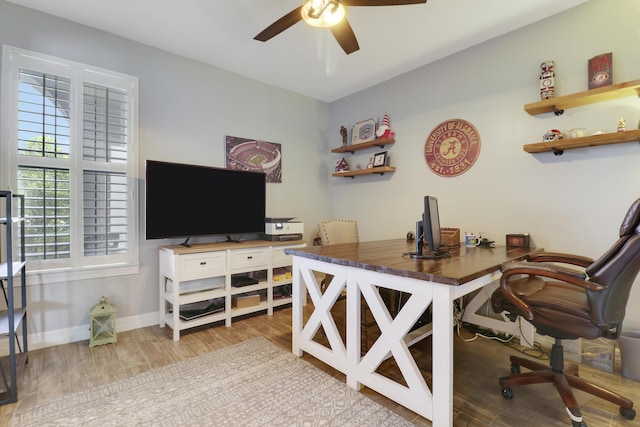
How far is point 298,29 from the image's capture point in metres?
2.52

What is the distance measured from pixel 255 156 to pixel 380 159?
1.51 meters

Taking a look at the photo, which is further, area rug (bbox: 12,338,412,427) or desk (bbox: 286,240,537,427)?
area rug (bbox: 12,338,412,427)

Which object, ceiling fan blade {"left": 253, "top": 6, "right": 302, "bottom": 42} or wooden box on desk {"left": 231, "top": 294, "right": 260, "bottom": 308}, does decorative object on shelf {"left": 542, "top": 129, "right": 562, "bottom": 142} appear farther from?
wooden box on desk {"left": 231, "top": 294, "right": 260, "bottom": 308}

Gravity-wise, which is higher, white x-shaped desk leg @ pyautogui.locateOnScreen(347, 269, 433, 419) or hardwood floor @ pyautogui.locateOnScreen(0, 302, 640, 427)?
white x-shaped desk leg @ pyautogui.locateOnScreen(347, 269, 433, 419)

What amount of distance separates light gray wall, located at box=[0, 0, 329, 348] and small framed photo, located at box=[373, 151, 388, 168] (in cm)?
93

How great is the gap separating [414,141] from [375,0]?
70.6 inches

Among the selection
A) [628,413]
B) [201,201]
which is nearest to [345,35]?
[201,201]

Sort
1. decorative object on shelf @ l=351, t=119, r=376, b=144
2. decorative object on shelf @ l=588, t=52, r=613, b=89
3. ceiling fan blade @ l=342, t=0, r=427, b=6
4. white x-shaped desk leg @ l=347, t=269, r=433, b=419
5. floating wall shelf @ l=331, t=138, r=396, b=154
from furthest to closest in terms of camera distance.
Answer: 1. decorative object on shelf @ l=351, t=119, r=376, b=144
2. floating wall shelf @ l=331, t=138, r=396, b=154
3. decorative object on shelf @ l=588, t=52, r=613, b=89
4. ceiling fan blade @ l=342, t=0, r=427, b=6
5. white x-shaped desk leg @ l=347, t=269, r=433, b=419

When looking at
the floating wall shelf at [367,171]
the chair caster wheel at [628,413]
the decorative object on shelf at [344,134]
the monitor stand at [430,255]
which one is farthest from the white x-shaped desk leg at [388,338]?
the decorative object on shelf at [344,134]

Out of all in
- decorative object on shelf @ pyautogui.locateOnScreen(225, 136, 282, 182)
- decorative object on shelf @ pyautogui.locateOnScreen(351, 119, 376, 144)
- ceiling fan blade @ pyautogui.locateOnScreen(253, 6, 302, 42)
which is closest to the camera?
ceiling fan blade @ pyautogui.locateOnScreen(253, 6, 302, 42)

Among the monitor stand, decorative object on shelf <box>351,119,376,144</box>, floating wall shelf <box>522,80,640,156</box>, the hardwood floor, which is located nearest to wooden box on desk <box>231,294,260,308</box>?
the hardwood floor

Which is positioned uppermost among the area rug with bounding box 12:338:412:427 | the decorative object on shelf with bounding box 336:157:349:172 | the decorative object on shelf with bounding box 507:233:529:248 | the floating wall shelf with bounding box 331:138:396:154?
the floating wall shelf with bounding box 331:138:396:154

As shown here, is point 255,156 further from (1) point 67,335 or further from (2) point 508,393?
(2) point 508,393

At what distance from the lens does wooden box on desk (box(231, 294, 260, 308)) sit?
2967 millimetres
